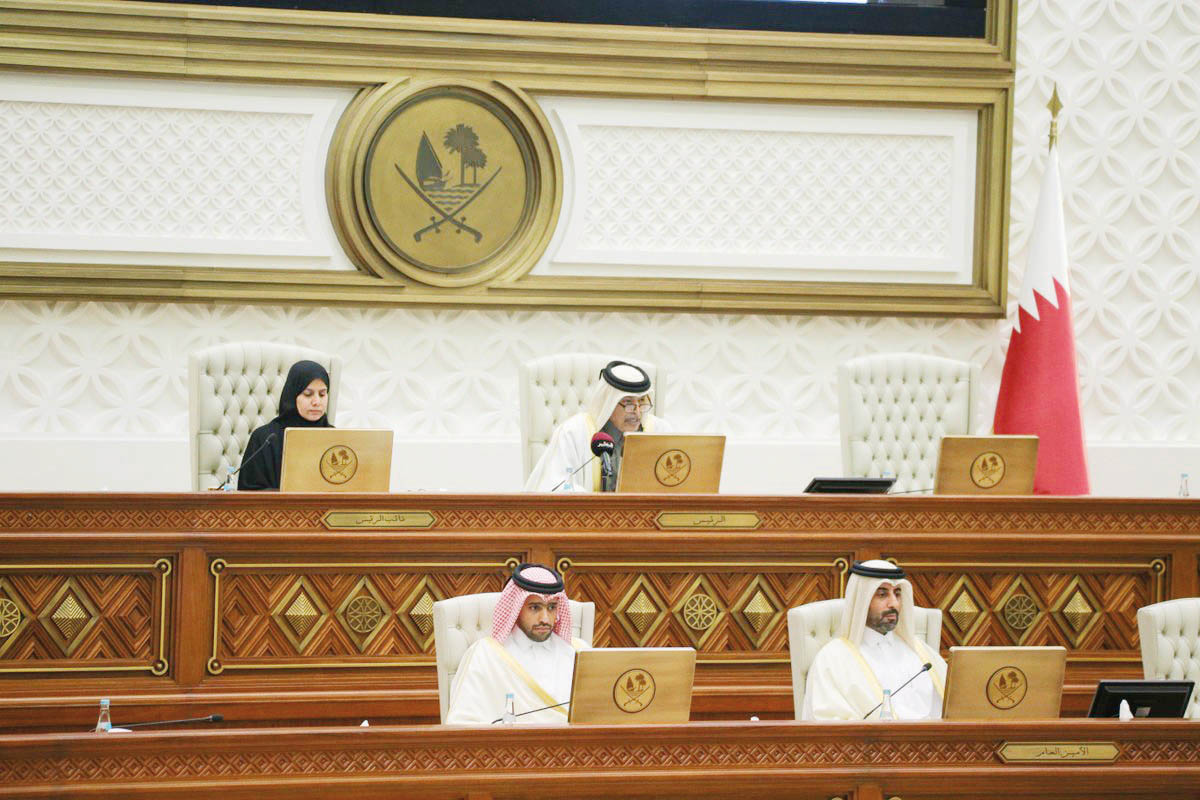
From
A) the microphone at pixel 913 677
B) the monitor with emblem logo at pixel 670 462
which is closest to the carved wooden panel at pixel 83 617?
the monitor with emblem logo at pixel 670 462

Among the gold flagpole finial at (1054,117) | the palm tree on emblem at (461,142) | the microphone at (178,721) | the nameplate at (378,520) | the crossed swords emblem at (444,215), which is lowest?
the microphone at (178,721)

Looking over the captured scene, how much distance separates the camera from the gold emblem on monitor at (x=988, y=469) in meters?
5.04

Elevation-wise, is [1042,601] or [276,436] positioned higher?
[276,436]

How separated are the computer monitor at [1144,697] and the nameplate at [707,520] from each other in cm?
153

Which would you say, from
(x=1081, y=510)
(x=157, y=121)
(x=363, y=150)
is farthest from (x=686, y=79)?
(x=1081, y=510)

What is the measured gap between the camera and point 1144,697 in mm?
3449

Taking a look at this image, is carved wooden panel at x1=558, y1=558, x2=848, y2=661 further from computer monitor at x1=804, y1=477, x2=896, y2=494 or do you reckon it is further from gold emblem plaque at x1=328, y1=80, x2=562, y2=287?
gold emblem plaque at x1=328, y1=80, x2=562, y2=287

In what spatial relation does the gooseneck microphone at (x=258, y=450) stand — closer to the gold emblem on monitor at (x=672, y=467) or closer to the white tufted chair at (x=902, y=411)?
the gold emblem on monitor at (x=672, y=467)

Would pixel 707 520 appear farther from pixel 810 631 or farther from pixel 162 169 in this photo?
pixel 162 169

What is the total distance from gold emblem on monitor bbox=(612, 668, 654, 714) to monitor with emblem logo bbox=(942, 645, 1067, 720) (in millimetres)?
810

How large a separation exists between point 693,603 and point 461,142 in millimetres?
2999

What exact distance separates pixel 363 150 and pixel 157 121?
0.94m

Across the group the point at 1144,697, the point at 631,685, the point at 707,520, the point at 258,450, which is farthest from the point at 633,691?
the point at 258,450

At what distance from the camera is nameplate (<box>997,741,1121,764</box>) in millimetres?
3143
